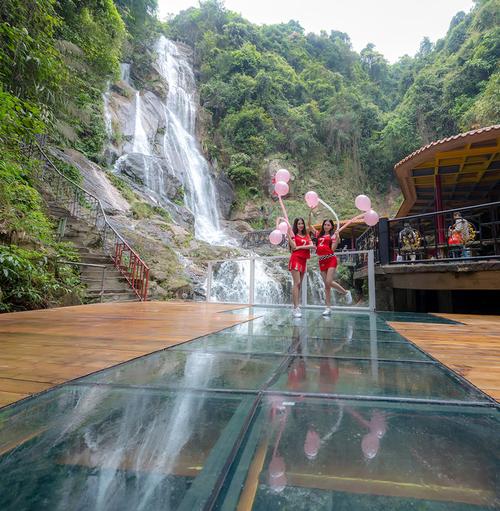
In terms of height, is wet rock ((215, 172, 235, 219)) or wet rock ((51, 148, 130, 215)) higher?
wet rock ((215, 172, 235, 219))

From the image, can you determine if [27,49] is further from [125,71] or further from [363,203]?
[125,71]

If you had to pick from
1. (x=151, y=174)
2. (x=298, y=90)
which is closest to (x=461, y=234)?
(x=151, y=174)

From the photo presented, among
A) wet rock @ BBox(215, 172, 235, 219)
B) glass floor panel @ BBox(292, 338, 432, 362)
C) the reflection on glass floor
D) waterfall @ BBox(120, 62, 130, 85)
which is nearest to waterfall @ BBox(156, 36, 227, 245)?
wet rock @ BBox(215, 172, 235, 219)

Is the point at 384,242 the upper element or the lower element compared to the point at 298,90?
lower

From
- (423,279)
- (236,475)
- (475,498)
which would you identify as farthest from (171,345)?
(423,279)

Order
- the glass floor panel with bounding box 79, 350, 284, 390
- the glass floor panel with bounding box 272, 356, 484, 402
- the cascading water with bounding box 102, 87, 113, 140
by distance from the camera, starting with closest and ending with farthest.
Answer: the glass floor panel with bounding box 272, 356, 484, 402
the glass floor panel with bounding box 79, 350, 284, 390
the cascading water with bounding box 102, 87, 113, 140

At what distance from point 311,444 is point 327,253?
356cm

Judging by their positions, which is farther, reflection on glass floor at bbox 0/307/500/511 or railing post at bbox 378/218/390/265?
railing post at bbox 378/218/390/265

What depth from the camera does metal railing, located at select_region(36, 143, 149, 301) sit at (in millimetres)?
7438

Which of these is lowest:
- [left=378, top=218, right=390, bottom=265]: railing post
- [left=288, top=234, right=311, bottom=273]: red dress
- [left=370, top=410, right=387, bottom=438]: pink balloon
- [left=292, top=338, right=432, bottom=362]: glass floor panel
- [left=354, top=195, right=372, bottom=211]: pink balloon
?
[left=370, top=410, right=387, bottom=438]: pink balloon

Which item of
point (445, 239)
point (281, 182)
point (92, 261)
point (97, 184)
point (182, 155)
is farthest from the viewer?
point (182, 155)

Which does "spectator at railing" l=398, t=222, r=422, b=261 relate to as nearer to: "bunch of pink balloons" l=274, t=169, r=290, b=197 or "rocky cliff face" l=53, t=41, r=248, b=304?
"bunch of pink balloons" l=274, t=169, r=290, b=197

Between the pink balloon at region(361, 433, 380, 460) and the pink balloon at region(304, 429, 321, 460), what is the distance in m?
0.11

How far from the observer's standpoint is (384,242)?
18.8ft
